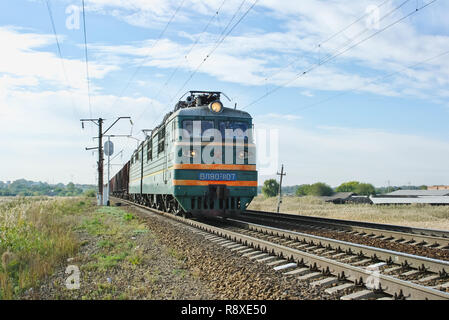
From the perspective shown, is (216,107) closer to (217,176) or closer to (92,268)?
(217,176)

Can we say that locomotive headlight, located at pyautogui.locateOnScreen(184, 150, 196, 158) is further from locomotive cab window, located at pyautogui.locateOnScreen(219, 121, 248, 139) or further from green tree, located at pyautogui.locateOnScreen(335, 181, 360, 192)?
green tree, located at pyautogui.locateOnScreen(335, 181, 360, 192)

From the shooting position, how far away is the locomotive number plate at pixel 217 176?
1316 cm

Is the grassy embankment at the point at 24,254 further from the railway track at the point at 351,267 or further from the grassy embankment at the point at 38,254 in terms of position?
the railway track at the point at 351,267

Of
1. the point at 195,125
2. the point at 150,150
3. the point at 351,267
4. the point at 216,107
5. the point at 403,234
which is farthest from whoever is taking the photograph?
the point at 150,150

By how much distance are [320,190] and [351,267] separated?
3242 inches

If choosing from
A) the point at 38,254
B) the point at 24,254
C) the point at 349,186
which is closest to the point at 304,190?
the point at 349,186

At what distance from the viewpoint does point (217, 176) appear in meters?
13.2

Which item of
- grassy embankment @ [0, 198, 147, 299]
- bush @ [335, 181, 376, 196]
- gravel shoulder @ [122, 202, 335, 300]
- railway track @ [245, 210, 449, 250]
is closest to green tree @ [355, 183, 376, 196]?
bush @ [335, 181, 376, 196]

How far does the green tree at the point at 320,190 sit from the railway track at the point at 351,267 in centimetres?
7775

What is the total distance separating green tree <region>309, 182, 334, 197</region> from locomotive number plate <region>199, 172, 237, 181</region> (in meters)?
74.7

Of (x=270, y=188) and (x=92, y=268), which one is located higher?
(x=270, y=188)

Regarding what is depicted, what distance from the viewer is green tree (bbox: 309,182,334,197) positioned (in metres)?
85.7

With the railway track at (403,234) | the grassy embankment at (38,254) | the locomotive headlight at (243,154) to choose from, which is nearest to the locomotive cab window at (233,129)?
the locomotive headlight at (243,154)
